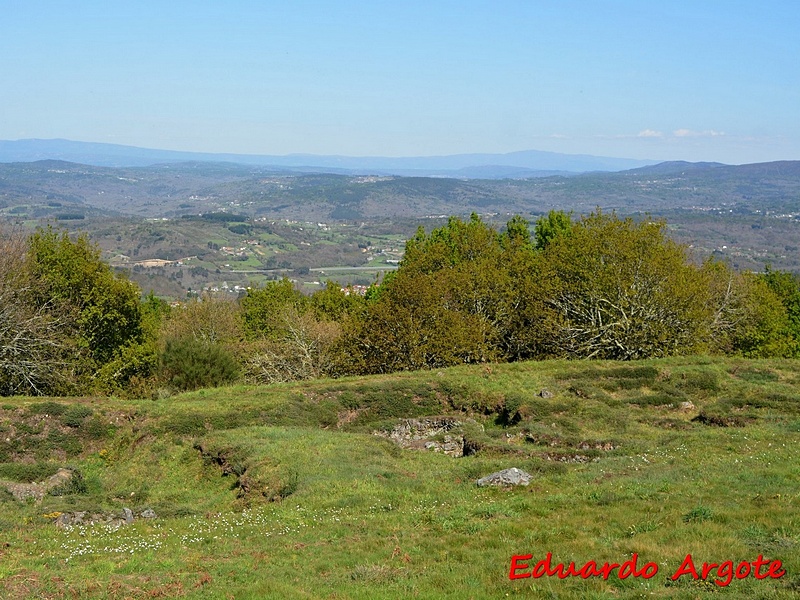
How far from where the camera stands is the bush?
137 ft

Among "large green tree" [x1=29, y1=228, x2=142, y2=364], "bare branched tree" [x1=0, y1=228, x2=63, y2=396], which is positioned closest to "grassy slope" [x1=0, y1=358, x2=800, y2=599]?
"bare branched tree" [x1=0, y1=228, x2=63, y2=396]

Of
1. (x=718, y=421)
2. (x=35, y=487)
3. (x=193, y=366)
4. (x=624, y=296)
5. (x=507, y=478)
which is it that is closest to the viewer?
(x=507, y=478)

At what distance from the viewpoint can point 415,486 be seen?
22375mm

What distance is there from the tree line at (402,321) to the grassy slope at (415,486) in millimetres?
7029

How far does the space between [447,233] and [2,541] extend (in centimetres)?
5783

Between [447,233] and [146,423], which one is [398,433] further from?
[447,233]

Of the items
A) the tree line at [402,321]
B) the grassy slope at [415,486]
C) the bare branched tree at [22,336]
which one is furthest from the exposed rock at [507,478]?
the bare branched tree at [22,336]

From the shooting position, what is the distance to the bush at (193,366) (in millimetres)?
41750

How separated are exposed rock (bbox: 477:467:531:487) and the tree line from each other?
960 inches

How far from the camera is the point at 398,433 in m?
33.1

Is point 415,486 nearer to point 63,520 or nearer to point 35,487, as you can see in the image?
point 63,520

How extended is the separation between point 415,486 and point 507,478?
2.99 meters

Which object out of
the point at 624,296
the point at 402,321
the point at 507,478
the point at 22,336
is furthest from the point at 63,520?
the point at 624,296

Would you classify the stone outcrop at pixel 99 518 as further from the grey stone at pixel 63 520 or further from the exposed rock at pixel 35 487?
the exposed rock at pixel 35 487
